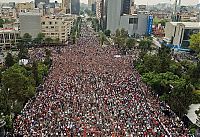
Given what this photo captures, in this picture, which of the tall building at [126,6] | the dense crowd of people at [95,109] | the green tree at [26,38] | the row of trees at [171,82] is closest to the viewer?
the dense crowd of people at [95,109]

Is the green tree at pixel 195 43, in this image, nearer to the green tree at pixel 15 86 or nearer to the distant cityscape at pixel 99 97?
the distant cityscape at pixel 99 97

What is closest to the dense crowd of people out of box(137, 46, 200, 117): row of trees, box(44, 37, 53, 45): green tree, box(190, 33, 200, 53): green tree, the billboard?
box(137, 46, 200, 117): row of trees

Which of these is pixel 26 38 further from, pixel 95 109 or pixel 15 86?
pixel 95 109

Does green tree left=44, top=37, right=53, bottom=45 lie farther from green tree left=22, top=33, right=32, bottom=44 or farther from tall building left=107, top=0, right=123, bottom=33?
tall building left=107, top=0, right=123, bottom=33

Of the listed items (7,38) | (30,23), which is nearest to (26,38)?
(7,38)

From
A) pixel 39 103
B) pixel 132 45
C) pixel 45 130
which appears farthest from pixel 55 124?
pixel 132 45

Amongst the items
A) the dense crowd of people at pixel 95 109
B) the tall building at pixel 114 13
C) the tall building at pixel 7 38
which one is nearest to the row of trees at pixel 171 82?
the dense crowd of people at pixel 95 109
